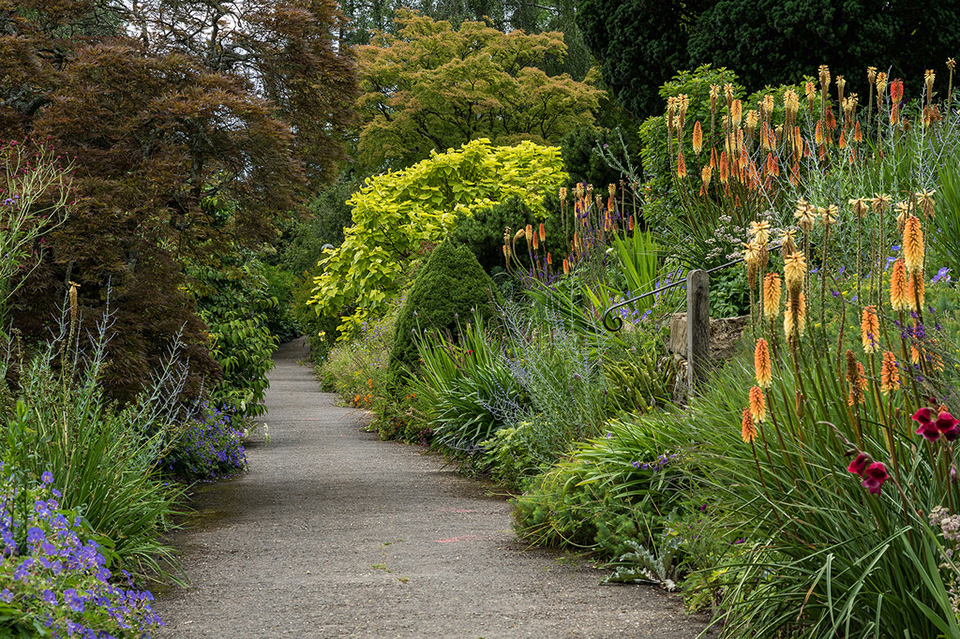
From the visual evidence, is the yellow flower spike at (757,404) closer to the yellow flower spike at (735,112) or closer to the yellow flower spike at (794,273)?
the yellow flower spike at (794,273)

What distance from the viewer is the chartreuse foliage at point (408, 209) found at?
1535 centimetres

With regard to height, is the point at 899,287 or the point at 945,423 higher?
the point at 899,287

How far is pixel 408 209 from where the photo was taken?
1573 cm

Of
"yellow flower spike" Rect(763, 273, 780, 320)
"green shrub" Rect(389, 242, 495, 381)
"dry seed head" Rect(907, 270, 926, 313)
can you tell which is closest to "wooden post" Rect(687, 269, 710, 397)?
"yellow flower spike" Rect(763, 273, 780, 320)

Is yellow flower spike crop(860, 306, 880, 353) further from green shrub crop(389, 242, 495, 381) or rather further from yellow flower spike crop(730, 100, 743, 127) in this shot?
green shrub crop(389, 242, 495, 381)

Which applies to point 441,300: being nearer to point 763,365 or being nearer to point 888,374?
point 763,365

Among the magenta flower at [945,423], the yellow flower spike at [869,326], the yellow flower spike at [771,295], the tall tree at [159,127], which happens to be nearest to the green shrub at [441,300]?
the tall tree at [159,127]

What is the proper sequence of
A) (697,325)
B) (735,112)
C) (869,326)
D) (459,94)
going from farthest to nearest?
(459,94) < (735,112) < (697,325) < (869,326)

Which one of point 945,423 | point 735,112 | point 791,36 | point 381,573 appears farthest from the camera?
point 791,36

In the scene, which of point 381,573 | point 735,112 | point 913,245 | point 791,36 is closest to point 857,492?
point 913,245

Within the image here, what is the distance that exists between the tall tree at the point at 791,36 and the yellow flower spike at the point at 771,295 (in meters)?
11.4

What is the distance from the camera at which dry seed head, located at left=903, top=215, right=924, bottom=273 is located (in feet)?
7.50

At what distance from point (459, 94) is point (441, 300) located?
51.9ft

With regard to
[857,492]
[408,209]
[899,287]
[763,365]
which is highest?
[408,209]
